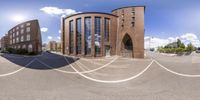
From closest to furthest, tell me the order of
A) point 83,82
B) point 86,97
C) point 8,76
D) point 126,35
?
point 86,97, point 83,82, point 8,76, point 126,35

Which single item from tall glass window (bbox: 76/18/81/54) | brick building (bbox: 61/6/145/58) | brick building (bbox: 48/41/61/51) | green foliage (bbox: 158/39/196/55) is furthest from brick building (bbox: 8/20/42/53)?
green foliage (bbox: 158/39/196/55)

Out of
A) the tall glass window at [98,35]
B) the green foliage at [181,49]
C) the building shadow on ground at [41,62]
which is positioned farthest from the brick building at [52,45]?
the green foliage at [181,49]

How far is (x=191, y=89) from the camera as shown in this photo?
4547 mm

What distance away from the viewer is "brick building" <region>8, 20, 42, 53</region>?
12.3 m

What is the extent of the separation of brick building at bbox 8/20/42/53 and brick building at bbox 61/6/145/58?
16.5 meters

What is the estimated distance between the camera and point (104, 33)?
33.1m

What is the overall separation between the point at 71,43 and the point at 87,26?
552 centimetres

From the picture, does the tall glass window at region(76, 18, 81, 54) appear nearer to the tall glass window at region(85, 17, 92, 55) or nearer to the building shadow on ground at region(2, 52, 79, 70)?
the tall glass window at region(85, 17, 92, 55)

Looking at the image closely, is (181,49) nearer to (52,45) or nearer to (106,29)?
(106,29)

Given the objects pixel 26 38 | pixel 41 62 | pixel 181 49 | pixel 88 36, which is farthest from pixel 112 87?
pixel 181 49

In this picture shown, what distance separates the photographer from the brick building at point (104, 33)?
3169cm

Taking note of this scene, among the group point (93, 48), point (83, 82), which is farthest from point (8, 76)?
point (93, 48)

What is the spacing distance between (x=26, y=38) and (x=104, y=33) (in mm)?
20927

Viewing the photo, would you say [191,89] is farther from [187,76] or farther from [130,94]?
[130,94]
